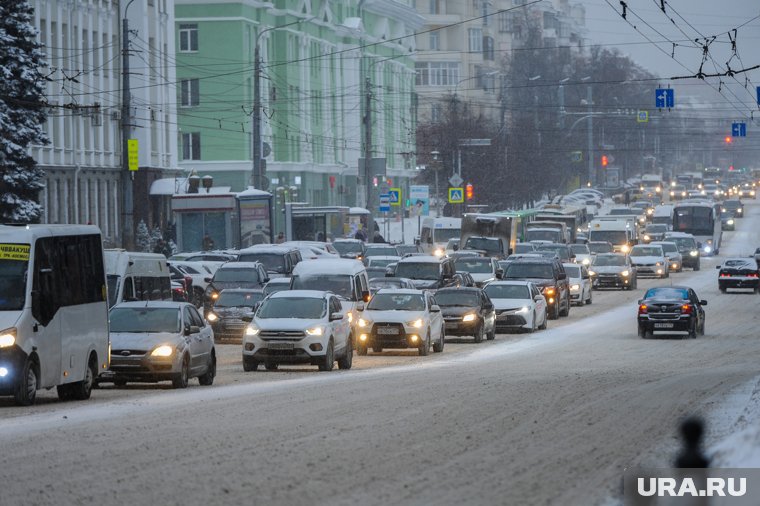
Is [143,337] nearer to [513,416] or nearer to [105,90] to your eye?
[513,416]

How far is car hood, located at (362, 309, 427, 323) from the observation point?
123ft

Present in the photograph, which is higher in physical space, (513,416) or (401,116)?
(401,116)

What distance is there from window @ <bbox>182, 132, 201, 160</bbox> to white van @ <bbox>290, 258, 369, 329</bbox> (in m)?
62.4

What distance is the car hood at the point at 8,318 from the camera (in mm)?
22625

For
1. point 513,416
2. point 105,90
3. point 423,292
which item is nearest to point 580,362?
point 423,292

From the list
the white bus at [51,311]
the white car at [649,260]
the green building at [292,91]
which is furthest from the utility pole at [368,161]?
the white bus at [51,311]

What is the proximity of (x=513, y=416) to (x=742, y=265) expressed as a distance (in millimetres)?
49696

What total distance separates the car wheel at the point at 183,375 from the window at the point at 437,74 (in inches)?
6379

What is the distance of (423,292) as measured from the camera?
39.1 meters

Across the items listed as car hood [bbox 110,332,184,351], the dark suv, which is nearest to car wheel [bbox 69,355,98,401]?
car hood [bbox 110,332,184,351]

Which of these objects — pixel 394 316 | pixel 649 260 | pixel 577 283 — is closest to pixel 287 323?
pixel 394 316

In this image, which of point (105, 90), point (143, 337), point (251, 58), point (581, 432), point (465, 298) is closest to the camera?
point (581, 432)

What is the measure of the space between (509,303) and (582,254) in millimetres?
28594

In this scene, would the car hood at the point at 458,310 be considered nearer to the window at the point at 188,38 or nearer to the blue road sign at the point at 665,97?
the blue road sign at the point at 665,97
